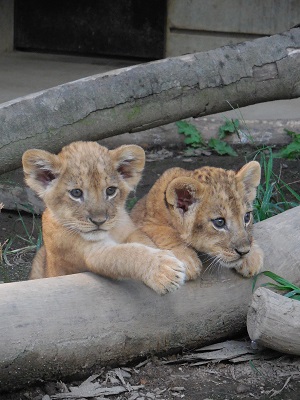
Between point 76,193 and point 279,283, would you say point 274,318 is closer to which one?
point 279,283

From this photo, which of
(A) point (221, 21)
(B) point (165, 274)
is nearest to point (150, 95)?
(B) point (165, 274)

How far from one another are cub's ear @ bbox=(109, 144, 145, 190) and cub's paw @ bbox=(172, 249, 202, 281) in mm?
506

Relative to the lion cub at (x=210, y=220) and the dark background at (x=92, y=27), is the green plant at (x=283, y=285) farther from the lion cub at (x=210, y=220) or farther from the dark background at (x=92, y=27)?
the dark background at (x=92, y=27)

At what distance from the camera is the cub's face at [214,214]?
4.91 meters

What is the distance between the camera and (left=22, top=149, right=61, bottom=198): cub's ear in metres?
4.99

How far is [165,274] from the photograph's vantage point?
4512 millimetres

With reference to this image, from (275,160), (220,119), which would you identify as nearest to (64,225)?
(275,160)

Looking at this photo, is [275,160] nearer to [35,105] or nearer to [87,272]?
[35,105]

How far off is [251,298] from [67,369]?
1.14m

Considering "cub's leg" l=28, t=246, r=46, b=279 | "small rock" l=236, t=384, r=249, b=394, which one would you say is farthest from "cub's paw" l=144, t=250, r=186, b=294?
"cub's leg" l=28, t=246, r=46, b=279

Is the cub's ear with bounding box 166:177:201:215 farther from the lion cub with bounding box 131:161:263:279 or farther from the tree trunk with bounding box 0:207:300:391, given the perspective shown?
the tree trunk with bounding box 0:207:300:391

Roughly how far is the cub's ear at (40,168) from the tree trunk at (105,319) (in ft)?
1.87

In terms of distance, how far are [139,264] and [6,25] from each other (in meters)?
8.61

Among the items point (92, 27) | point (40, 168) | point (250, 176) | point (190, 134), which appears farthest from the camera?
point (92, 27)
